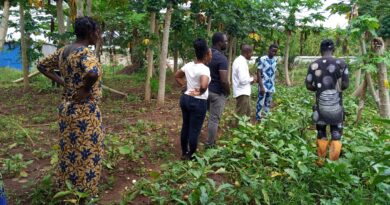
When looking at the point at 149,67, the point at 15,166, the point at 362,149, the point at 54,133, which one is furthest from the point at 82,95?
the point at 149,67

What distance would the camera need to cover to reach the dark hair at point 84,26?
3.46 metres

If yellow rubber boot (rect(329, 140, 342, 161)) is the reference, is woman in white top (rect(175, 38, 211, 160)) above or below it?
above

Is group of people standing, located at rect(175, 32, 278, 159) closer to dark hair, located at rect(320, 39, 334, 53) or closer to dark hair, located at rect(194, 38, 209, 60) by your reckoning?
dark hair, located at rect(194, 38, 209, 60)

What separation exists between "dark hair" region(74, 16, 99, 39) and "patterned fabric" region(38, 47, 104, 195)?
0.16 m

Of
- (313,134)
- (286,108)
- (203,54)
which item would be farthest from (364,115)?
(203,54)

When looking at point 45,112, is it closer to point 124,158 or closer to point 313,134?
point 124,158

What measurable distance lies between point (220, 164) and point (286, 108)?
3.59 meters

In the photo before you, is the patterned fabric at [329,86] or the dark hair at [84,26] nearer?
the dark hair at [84,26]

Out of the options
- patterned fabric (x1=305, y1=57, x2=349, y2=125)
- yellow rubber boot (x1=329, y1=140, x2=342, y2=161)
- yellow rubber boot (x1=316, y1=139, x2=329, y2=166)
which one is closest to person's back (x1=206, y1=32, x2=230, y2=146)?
patterned fabric (x1=305, y1=57, x2=349, y2=125)

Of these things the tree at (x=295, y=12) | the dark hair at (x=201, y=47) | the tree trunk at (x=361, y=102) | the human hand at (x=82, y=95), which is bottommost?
the tree trunk at (x=361, y=102)

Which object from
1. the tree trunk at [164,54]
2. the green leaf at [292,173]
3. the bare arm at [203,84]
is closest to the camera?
the green leaf at [292,173]

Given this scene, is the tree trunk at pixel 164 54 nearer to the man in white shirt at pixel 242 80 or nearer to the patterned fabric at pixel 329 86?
the man in white shirt at pixel 242 80

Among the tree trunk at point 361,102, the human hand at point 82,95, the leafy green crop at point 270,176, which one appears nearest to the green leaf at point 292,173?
the leafy green crop at point 270,176

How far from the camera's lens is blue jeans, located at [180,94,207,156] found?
4.74 m
